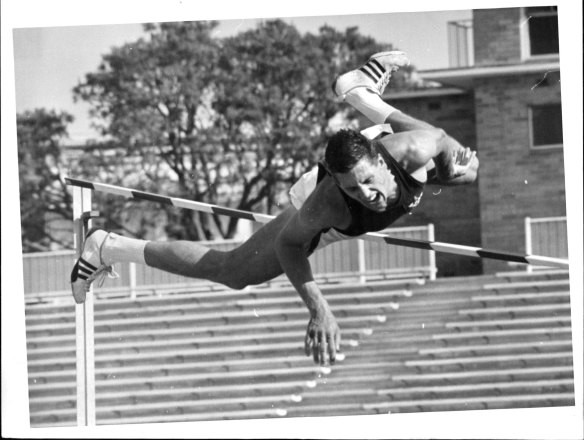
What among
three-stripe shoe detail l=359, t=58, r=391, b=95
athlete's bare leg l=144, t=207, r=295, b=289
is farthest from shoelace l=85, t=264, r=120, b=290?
three-stripe shoe detail l=359, t=58, r=391, b=95

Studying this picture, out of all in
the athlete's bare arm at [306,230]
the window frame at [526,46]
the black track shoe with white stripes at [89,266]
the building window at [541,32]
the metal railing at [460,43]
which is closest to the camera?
the athlete's bare arm at [306,230]

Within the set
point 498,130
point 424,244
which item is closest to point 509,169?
point 498,130

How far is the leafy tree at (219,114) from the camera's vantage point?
8578 millimetres

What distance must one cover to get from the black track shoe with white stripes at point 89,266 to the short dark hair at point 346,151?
5.26ft

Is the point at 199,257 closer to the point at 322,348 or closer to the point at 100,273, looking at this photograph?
the point at 100,273

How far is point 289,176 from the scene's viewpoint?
872 centimetres

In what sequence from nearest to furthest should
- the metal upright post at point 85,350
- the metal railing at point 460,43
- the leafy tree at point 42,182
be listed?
the metal upright post at point 85,350 < the metal railing at point 460,43 < the leafy tree at point 42,182

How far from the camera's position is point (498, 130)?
898 centimetres

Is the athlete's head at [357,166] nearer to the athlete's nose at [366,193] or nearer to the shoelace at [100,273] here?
the athlete's nose at [366,193]

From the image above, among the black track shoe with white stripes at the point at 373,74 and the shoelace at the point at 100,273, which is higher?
the black track shoe with white stripes at the point at 373,74

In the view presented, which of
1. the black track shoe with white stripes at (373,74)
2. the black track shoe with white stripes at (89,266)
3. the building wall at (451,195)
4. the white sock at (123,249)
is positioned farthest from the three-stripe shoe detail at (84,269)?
the building wall at (451,195)

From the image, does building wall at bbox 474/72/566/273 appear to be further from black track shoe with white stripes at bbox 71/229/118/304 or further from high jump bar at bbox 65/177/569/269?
black track shoe with white stripes at bbox 71/229/118/304

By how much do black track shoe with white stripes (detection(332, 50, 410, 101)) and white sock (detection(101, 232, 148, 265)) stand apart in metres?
1.26

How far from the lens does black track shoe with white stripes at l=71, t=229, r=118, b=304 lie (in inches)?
239
